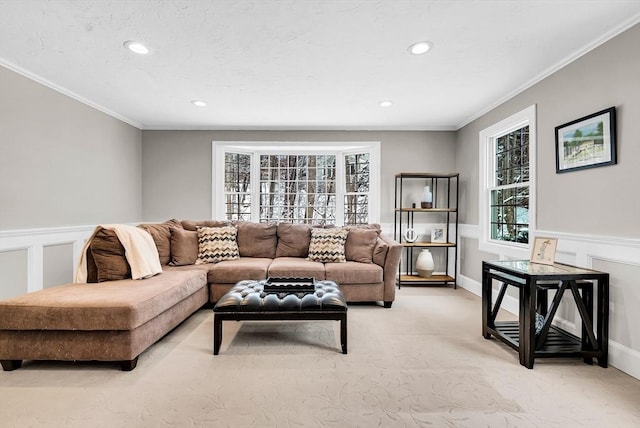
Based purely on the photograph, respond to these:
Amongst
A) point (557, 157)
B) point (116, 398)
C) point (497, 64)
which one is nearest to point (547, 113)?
point (557, 157)

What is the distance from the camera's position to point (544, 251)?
266 cm

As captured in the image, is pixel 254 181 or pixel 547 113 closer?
pixel 547 113

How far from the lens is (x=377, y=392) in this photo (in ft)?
6.32

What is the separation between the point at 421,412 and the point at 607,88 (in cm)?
264

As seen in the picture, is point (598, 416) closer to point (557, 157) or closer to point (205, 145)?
point (557, 157)

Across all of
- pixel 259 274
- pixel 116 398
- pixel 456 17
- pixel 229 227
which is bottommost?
pixel 116 398

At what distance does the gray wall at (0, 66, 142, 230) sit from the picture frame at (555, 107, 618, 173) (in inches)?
194

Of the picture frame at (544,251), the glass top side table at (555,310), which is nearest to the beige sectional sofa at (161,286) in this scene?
the picture frame at (544,251)

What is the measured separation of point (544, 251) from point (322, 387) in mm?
2144

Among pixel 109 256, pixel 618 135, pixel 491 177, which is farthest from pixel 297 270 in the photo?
pixel 618 135

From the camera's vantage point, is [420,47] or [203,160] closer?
[420,47]

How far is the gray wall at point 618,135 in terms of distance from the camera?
85.2 inches

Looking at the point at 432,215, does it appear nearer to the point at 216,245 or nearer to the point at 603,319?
the point at 603,319

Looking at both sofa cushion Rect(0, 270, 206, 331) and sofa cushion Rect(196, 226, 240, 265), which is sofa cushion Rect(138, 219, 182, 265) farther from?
sofa cushion Rect(0, 270, 206, 331)
